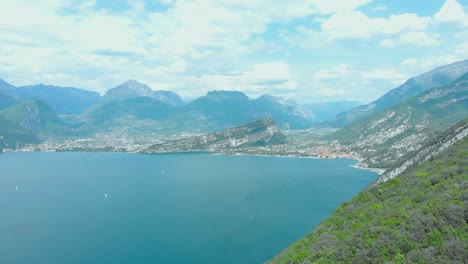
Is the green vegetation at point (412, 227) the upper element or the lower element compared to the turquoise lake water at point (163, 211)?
upper

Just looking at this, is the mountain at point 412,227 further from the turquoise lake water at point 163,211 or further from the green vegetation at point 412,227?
the turquoise lake water at point 163,211

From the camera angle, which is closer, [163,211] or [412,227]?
[412,227]

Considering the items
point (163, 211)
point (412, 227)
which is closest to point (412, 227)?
point (412, 227)

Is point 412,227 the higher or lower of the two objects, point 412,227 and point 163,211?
the higher

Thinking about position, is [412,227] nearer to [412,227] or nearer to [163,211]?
[412,227]

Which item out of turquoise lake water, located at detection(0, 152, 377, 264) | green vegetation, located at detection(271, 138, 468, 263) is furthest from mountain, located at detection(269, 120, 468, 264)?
turquoise lake water, located at detection(0, 152, 377, 264)

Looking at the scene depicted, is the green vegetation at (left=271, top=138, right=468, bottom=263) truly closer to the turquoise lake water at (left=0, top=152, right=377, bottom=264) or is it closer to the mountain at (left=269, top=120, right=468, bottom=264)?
the mountain at (left=269, top=120, right=468, bottom=264)

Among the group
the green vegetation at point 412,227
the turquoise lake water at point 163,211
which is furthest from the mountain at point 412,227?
the turquoise lake water at point 163,211
